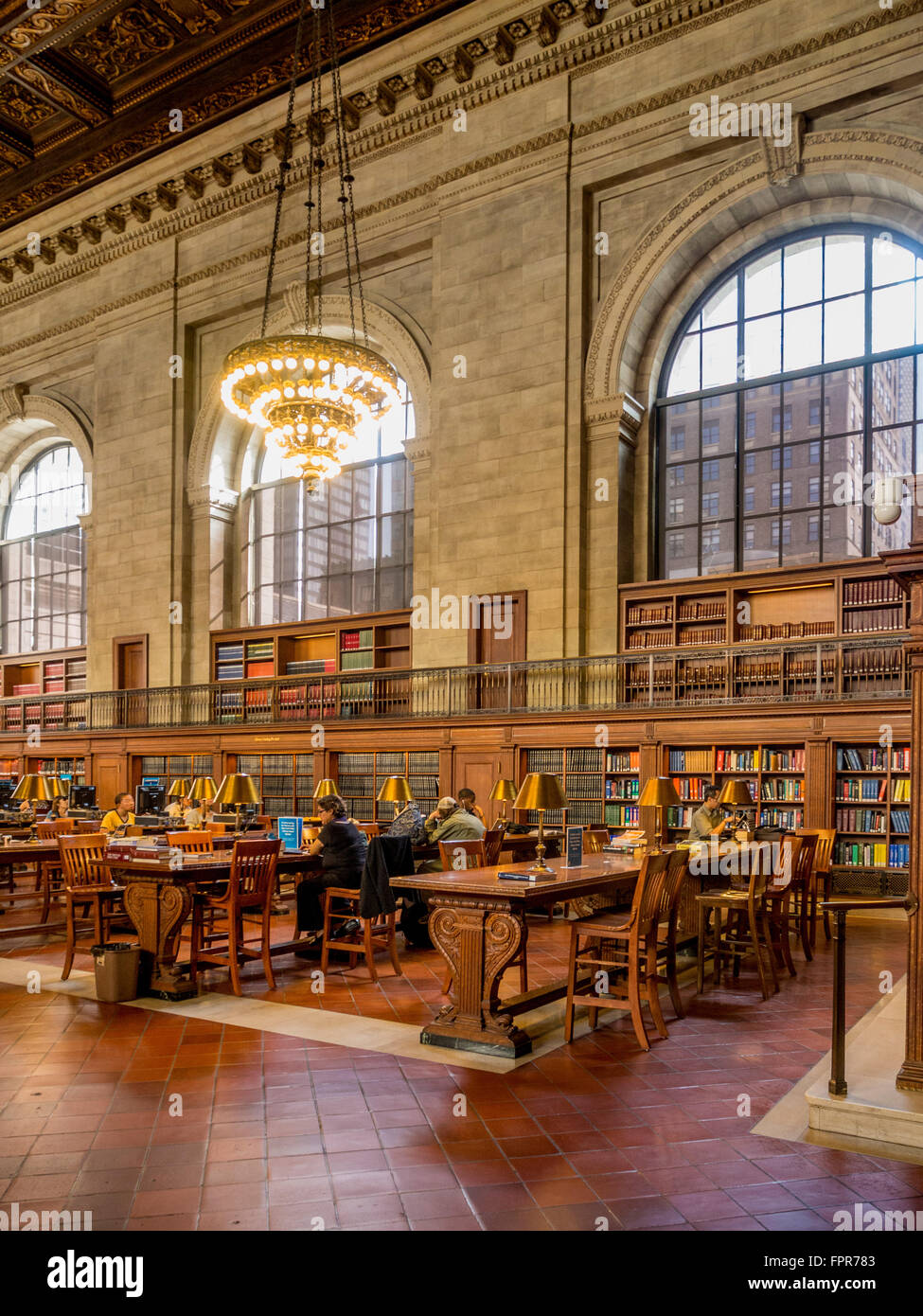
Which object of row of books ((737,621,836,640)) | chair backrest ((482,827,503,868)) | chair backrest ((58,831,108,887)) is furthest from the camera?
row of books ((737,621,836,640))

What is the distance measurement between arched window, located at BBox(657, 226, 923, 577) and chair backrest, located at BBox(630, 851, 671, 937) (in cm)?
693

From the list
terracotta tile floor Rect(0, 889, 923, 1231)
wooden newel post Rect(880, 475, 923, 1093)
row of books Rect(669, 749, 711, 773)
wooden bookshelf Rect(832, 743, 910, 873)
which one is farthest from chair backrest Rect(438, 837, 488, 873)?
wooden bookshelf Rect(832, 743, 910, 873)

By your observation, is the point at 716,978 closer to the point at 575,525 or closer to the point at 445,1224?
the point at 445,1224

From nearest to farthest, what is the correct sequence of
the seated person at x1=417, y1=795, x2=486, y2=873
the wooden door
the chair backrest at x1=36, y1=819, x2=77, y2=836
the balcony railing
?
1. the seated person at x1=417, y1=795, x2=486, y2=873
2. the chair backrest at x1=36, y1=819, x2=77, y2=836
3. the balcony railing
4. the wooden door

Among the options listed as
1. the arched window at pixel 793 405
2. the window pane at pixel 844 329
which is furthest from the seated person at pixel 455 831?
the window pane at pixel 844 329

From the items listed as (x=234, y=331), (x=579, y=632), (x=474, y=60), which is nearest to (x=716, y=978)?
(x=579, y=632)

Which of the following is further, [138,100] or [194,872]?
[138,100]

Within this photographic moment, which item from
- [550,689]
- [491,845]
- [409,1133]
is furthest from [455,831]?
[550,689]

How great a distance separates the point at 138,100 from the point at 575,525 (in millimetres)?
9880

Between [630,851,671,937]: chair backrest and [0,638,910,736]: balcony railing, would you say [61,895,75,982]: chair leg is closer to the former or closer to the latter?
[630,851,671,937]: chair backrest

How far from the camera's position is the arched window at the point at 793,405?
438 inches

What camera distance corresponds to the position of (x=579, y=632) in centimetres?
1193

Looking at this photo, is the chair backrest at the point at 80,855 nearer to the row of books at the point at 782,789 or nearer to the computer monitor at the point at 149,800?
the computer monitor at the point at 149,800

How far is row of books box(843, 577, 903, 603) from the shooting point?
10156mm
